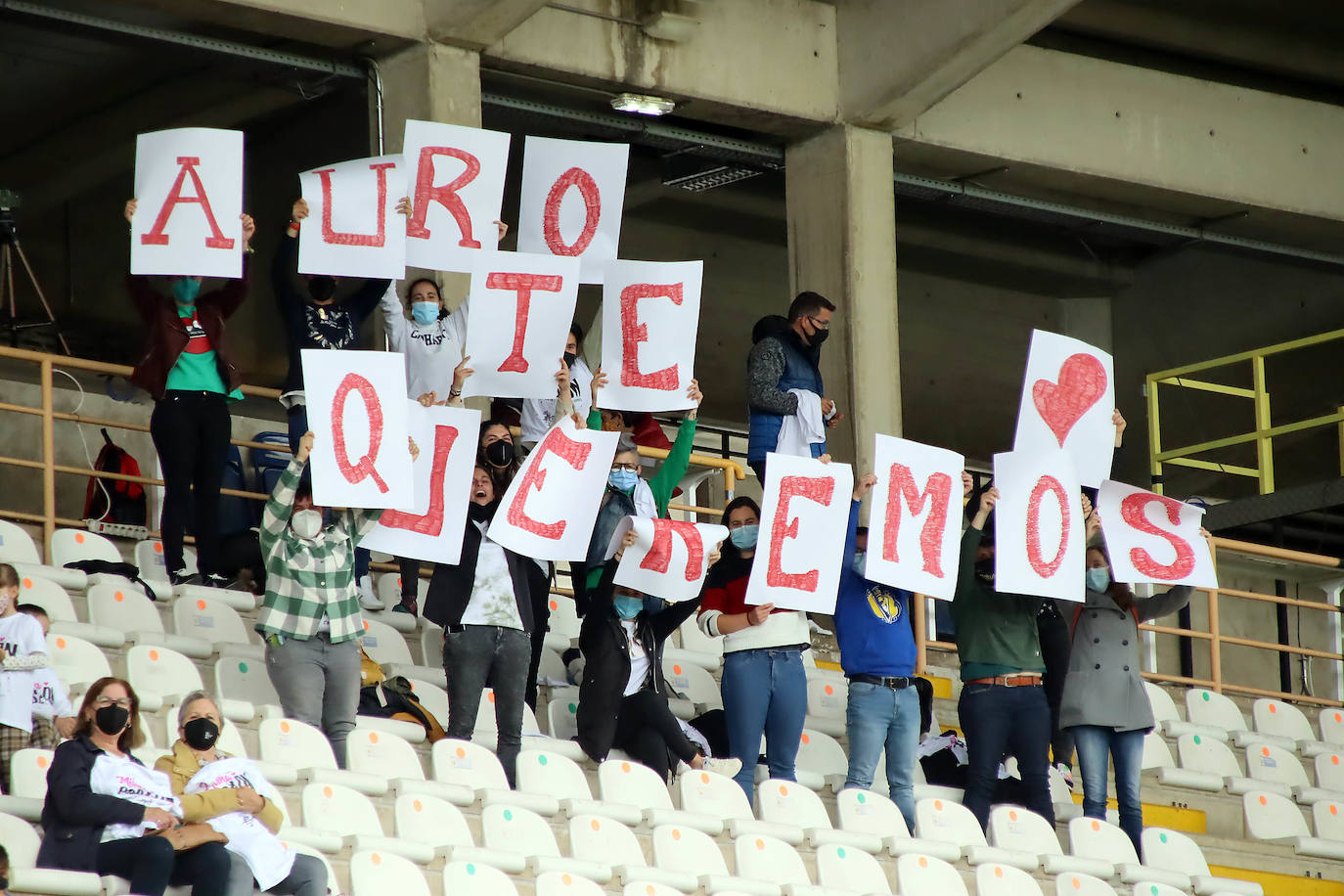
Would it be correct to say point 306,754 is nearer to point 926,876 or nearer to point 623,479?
point 623,479

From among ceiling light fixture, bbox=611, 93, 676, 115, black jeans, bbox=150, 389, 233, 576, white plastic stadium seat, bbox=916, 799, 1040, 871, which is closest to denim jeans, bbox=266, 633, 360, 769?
black jeans, bbox=150, 389, 233, 576

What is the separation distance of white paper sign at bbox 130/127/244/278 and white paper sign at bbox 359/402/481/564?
99cm

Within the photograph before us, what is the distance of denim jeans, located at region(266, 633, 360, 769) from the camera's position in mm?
7016

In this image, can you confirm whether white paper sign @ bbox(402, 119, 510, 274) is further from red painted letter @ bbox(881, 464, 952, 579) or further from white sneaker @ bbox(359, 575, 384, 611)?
red painted letter @ bbox(881, 464, 952, 579)

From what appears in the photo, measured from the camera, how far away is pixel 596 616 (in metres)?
7.73

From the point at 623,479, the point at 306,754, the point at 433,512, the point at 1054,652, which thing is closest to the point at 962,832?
the point at 1054,652

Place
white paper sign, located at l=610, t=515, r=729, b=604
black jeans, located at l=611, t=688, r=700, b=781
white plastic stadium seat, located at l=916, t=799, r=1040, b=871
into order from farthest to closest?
white plastic stadium seat, located at l=916, t=799, r=1040, b=871, black jeans, located at l=611, t=688, r=700, b=781, white paper sign, located at l=610, t=515, r=729, b=604

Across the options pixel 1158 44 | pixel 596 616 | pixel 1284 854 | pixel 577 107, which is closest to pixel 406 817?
pixel 596 616

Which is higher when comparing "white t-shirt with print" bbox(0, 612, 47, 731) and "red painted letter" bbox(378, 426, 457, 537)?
"red painted letter" bbox(378, 426, 457, 537)

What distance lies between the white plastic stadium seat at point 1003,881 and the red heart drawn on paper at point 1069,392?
6.30 ft

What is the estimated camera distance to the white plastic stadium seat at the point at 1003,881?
772cm

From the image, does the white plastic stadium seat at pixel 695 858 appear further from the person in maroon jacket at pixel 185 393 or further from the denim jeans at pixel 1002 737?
the person in maroon jacket at pixel 185 393

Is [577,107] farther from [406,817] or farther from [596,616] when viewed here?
[406,817]

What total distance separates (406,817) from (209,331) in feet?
8.08
